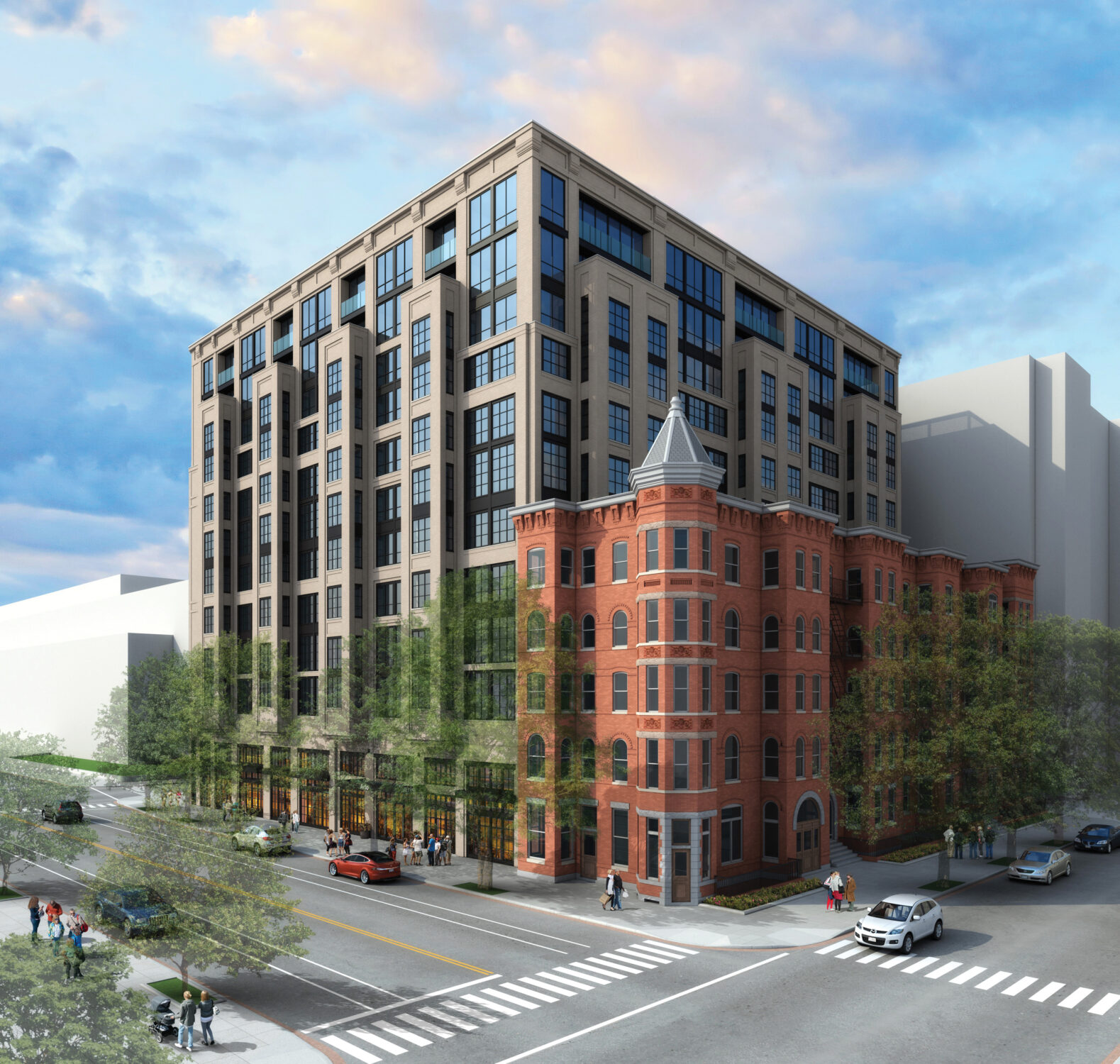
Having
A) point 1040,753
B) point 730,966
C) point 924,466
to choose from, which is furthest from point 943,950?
point 924,466

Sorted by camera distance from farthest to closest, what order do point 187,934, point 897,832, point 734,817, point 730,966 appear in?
point 897,832 → point 734,817 → point 730,966 → point 187,934

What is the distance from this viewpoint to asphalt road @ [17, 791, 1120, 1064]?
25.0m

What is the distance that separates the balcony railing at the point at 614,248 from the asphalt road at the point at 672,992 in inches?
1505

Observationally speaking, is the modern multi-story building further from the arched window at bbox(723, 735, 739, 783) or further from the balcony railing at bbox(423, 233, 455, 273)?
the arched window at bbox(723, 735, 739, 783)

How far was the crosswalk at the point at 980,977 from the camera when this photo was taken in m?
28.6

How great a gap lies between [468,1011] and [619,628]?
20.5 m

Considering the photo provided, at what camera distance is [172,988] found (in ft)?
96.9

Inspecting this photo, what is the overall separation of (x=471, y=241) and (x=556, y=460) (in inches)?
608

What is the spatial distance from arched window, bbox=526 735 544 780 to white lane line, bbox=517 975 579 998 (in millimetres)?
15435

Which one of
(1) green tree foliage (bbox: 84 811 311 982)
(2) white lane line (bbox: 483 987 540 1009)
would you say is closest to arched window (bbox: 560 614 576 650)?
(2) white lane line (bbox: 483 987 540 1009)

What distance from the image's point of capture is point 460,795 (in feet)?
147

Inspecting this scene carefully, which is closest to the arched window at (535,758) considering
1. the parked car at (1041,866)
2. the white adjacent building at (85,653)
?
the parked car at (1041,866)

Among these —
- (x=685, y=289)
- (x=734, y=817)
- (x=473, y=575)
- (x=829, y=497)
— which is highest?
(x=685, y=289)

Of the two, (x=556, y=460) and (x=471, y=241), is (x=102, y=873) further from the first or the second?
(x=471, y=241)
